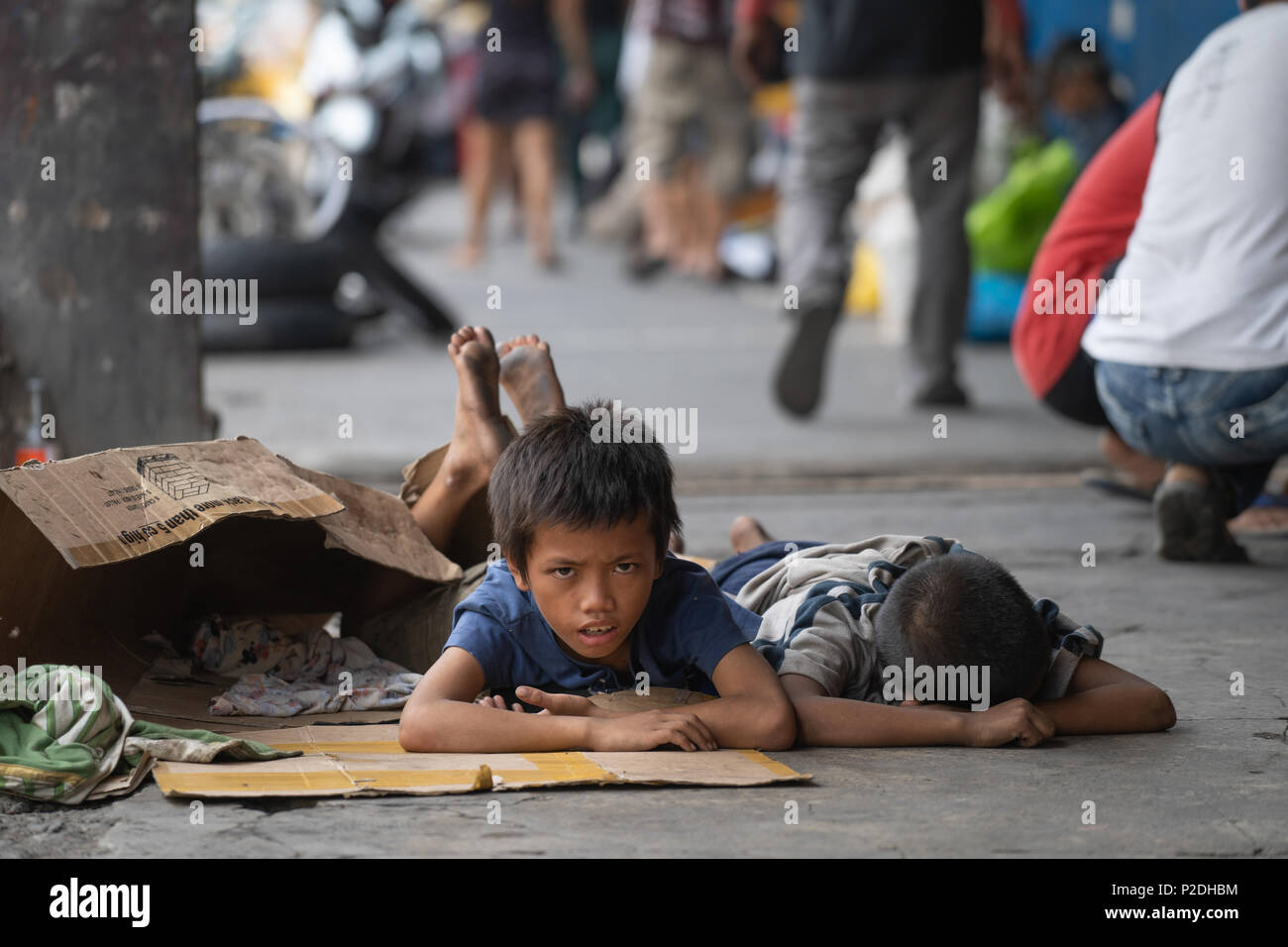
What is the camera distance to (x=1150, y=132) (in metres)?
4.29

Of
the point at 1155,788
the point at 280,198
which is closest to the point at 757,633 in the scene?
the point at 1155,788

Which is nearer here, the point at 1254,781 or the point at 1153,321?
the point at 1254,781

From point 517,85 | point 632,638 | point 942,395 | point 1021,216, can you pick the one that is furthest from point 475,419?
point 517,85

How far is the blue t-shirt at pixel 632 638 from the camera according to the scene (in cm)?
270

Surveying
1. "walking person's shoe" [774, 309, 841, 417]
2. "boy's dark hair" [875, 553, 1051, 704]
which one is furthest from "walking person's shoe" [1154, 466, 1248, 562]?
"walking person's shoe" [774, 309, 841, 417]

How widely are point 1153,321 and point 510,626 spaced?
200 centimetres

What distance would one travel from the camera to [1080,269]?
14.6 feet

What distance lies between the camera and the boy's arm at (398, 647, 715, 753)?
2574mm

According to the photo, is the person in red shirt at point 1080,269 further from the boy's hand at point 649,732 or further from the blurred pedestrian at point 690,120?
the blurred pedestrian at point 690,120

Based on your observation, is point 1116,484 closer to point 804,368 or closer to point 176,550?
point 804,368

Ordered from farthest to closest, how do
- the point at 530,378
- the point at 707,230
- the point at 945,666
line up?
the point at 707,230 → the point at 530,378 → the point at 945,666

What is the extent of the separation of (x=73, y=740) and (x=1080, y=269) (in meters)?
3.03

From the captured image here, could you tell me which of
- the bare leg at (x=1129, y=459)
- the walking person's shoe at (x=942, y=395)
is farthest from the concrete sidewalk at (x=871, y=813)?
the walking person's shoe at (x=942, y=395)
